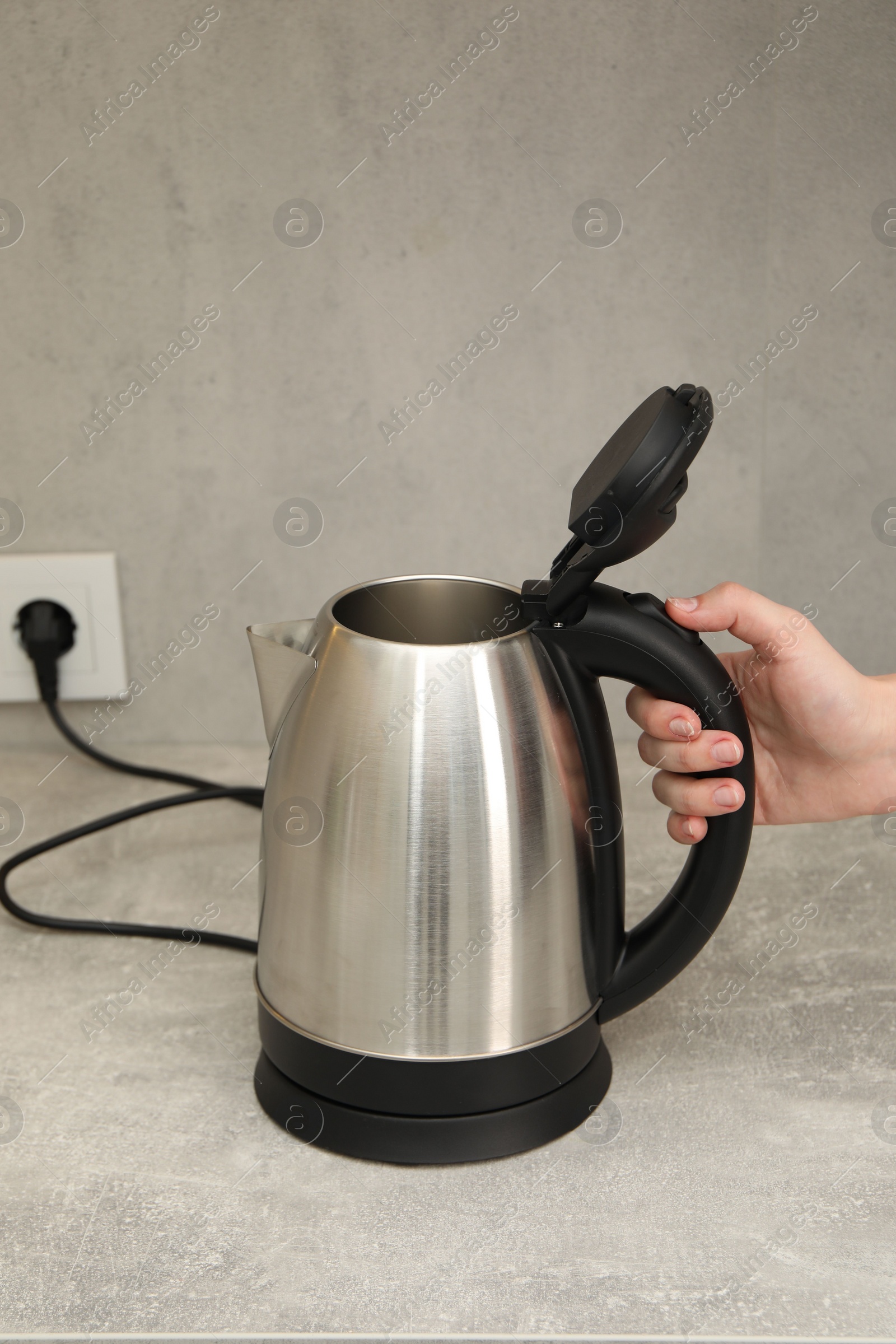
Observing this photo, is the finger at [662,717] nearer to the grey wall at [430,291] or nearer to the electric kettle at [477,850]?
the electric kettle at [477,850]

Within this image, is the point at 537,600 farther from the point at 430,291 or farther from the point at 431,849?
the point at 430,291

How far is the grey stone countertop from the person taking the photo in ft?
1.46

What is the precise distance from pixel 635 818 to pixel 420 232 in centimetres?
48

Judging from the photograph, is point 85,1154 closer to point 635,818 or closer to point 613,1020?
point 613,1020

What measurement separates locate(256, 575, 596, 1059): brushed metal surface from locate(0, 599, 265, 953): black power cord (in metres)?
0.14

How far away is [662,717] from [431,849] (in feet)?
0.43

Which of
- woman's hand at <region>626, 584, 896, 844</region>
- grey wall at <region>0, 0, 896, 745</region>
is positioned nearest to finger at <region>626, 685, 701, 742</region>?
woman's hand at <region>626, 584, 896, 844</region>

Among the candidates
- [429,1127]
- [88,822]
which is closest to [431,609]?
[429,1127]

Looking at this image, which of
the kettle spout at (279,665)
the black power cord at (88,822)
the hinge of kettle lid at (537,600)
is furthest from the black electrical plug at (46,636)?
the hinge of kettle lid at (537,600)

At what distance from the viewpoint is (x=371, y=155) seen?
85 centimetres

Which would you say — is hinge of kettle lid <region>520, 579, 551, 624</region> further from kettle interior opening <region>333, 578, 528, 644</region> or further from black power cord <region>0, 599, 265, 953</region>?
black power cord <region>0, 599, 265, 953</region>

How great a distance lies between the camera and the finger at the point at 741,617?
53 cm

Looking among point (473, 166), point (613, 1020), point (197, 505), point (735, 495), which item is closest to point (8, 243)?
point (197, 505)

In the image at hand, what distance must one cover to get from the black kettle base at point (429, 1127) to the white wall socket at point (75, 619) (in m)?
0.50
